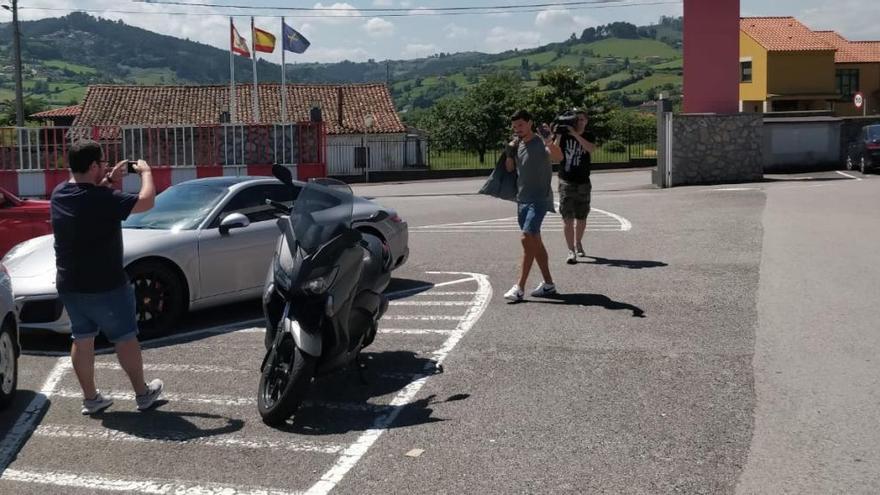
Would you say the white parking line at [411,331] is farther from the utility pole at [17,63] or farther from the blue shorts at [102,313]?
the utility pole at [17,63]

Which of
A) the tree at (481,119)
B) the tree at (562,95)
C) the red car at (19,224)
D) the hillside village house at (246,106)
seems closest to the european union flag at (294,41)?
the hillside village house at (246,106)

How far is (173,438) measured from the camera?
5609 mm

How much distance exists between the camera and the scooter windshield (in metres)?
5.94

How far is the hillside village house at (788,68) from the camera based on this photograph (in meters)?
67.4

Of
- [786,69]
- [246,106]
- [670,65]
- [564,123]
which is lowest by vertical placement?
[564,123]

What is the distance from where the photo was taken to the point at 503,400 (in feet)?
20.1

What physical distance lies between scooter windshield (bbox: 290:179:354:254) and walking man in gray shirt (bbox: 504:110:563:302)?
3378 millimetres

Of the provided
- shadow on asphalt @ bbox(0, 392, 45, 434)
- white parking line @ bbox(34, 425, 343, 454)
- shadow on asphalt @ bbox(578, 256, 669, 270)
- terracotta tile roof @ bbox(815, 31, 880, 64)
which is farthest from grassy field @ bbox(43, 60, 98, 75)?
white parking line @ bbox(34, 425, 343, 454)

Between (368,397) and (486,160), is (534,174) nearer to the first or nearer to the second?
(368,397)

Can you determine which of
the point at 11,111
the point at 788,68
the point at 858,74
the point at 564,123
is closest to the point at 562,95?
the point at 788,68

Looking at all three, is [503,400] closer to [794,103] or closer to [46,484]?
[46,484]

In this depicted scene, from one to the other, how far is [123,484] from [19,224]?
7.16m

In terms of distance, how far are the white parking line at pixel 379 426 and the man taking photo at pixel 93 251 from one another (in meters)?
1.61

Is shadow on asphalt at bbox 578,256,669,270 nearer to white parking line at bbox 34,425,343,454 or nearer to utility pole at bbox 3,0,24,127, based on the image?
white parking line at bbox 34,425,343,454
